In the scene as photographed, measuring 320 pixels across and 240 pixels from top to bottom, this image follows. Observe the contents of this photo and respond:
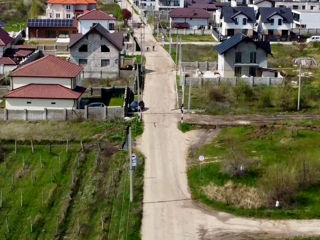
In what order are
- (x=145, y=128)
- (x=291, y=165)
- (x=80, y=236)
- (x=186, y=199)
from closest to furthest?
(x=80, y=236)
(x=186, y=199)
(x=291, y=165)
(x=145, y=128)

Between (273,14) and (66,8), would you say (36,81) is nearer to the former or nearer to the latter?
(66,8)

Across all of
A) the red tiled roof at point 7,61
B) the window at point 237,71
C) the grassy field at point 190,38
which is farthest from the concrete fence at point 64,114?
the grassy field at point 190,38

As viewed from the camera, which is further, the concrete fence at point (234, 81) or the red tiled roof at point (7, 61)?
the red tiled roof at point (7, 61)

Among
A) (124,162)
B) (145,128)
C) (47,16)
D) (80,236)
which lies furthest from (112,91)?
(47,16)

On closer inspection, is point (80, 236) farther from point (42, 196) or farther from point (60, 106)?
point (60, 106)

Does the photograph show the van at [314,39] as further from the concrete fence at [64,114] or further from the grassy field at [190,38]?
the concrete fence at [64,114]

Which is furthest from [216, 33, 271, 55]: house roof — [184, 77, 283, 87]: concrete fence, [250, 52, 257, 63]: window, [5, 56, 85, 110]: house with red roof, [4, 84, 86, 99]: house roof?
[4, 84, 86, 99]: house roof

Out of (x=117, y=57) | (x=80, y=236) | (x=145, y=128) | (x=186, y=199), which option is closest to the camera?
(x=80, y=236)
